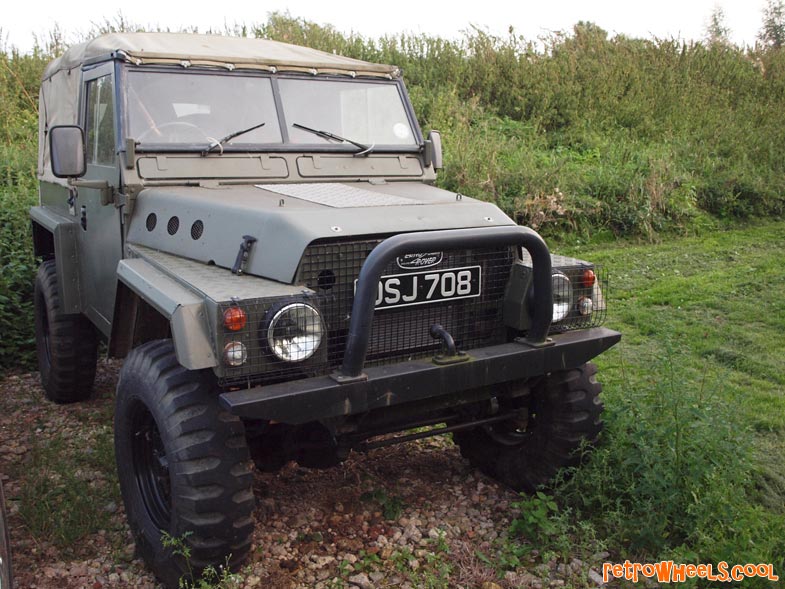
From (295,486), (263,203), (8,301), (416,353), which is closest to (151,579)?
(295,486)

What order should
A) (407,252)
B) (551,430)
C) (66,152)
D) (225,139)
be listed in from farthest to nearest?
(225,139) < (66,152) < (551,430) < (407,252)

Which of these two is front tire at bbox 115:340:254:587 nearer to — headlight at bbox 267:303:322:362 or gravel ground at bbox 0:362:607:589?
gravel ground at bbox 0:362:607:589

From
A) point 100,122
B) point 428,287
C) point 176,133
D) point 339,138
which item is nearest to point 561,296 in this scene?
point 428,287

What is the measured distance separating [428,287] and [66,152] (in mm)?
1987

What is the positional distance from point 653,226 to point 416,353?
716 centimetres

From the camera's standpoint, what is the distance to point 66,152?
381 centimetres

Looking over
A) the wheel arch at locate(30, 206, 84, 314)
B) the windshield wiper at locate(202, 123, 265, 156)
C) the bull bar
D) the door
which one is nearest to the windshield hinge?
Result: the bull bar

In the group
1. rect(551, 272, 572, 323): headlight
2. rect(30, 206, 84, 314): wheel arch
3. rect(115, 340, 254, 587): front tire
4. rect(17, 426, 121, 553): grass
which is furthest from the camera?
rect(30, 206, 84, 314): wheel arch

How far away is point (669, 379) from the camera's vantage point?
12.7 ft

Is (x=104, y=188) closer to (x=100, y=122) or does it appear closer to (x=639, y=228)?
(x=100, y=122)

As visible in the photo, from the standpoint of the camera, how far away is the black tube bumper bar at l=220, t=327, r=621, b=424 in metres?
2.68

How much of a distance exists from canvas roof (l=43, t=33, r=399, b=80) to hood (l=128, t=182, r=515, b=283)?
744 millimetres

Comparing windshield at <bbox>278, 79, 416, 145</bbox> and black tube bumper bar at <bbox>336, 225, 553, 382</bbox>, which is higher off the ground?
windshield at <bbox>278, 79, 416, 145</bbox>

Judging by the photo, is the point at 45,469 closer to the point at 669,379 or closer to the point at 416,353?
the point at 416,353
